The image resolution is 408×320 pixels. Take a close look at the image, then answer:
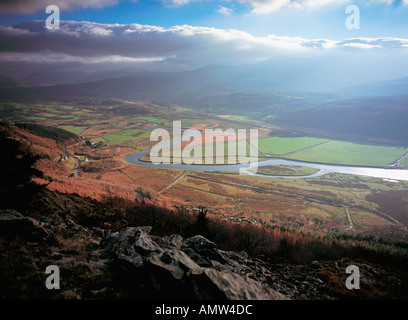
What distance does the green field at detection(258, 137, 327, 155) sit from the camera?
87.4 meters

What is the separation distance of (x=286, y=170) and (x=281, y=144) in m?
38.2

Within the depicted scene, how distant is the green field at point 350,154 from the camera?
74750mm

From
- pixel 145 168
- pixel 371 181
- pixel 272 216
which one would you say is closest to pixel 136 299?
pixel 272 216

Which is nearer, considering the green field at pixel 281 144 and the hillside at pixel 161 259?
the hillside at pixel 161 259

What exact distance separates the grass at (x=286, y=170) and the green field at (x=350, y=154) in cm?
1299

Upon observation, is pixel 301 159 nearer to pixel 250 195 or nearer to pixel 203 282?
pixel 250 195

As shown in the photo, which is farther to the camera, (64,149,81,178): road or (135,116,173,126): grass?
(135,116,173,126): grass

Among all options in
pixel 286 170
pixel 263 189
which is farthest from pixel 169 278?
pixel 286 170

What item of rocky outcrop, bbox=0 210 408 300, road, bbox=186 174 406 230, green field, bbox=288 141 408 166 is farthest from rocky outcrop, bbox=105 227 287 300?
green field, bbox=288 141 408 166

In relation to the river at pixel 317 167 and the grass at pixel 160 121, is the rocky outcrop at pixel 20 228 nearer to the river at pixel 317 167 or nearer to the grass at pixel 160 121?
the river at pixel 317 167

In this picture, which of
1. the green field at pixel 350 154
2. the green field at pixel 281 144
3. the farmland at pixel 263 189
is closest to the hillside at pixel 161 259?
the farmland at pixel 263 189

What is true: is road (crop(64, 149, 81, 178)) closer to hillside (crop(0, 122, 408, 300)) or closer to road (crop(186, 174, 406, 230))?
road (crop(186, 174, 406, 230))

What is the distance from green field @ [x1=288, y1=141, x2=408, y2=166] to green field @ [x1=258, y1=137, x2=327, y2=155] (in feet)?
17.7
